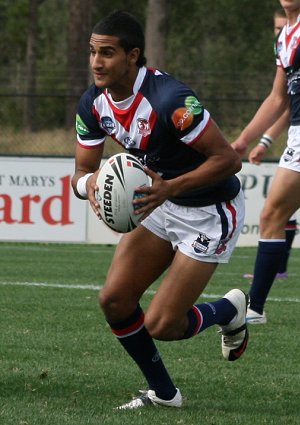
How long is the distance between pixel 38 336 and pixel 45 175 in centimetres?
720

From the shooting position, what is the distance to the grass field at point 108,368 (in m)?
5.38

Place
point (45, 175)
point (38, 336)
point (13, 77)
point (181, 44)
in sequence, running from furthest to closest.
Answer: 1. point (181, 44)
2. point (13, 77)
3. point (45, 175)
4. point (38, 336)

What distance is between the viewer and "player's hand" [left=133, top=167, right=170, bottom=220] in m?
5.15

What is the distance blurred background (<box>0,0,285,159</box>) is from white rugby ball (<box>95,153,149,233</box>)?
12.9m

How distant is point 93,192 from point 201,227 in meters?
0.60

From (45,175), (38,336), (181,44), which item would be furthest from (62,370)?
(181,44)

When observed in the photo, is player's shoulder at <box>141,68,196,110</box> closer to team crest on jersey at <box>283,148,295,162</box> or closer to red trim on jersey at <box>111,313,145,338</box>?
red trim on jersey at <box>111,313,145,338</box>

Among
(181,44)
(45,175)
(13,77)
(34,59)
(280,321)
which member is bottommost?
(181,44)

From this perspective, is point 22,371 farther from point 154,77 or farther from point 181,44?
point 181,44

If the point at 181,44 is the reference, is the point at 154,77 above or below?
above

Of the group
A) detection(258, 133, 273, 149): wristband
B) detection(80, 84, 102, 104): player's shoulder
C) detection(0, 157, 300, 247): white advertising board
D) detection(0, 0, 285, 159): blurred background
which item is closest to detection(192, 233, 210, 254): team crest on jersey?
detection(80, 84, 102, 104): player's shoulder

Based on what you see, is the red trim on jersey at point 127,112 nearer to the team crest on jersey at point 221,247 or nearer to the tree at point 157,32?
the team crest on jersey at point 221,247

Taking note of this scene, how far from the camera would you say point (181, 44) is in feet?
154

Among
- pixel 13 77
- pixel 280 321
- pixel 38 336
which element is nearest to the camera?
pixel 38 336
